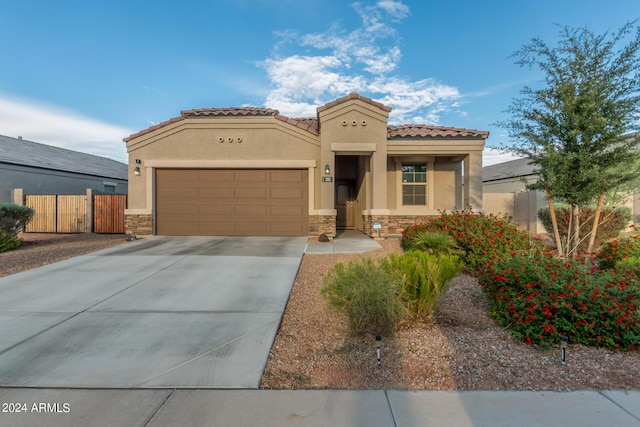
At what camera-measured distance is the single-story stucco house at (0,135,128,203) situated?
15.4 m

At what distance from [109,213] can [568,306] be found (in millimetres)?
15131

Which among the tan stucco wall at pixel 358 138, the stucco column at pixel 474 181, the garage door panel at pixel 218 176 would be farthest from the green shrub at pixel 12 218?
the stucco column at pixel 474 181

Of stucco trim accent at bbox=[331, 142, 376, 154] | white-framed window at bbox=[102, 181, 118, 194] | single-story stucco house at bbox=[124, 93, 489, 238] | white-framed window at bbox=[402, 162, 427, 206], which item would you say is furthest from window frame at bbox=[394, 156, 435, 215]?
white-framed window at bbox=[102, 181, 118, 194]

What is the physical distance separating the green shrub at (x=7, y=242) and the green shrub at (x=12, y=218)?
24cm

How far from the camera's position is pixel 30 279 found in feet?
19.3

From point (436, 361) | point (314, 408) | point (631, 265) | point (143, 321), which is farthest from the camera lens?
point (631, 265)

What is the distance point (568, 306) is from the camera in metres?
3.42

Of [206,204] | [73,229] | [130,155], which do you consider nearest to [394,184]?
[206,204]

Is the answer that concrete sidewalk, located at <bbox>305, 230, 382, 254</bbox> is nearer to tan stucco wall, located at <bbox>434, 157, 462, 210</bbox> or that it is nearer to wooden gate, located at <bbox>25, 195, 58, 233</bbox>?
tan stucco wall, located at <bbox>434, 157, 462, 210</bbox>

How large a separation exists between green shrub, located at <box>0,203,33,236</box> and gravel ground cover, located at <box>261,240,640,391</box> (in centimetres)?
1076

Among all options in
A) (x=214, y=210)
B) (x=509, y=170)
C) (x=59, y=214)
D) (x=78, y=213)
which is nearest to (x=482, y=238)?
(x=214, y=210)

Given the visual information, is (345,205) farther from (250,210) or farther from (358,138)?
(250,210)

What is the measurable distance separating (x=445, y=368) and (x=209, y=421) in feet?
6.89

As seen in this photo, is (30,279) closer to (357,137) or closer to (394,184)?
(357,137)
